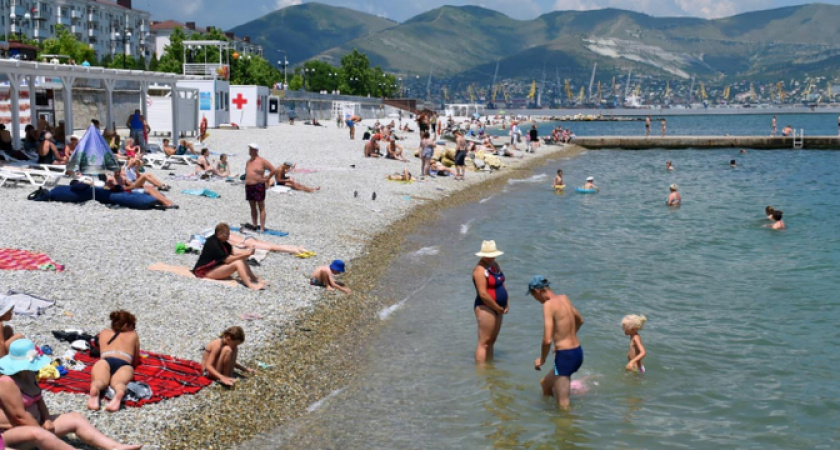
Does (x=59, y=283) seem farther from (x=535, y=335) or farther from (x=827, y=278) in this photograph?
(x=827, y=278)

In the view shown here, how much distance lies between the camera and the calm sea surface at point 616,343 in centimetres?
897

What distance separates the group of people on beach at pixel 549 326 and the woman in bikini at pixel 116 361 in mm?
3961

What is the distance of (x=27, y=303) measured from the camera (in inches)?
392

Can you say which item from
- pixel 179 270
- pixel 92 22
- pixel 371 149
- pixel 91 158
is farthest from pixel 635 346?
pixel 92 22

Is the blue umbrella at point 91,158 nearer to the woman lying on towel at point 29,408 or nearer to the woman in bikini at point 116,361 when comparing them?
the woman in bikini at point 116,361

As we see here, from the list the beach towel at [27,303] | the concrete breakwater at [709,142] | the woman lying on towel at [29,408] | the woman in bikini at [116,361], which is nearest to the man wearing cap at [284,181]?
the beach towel at [27,303]

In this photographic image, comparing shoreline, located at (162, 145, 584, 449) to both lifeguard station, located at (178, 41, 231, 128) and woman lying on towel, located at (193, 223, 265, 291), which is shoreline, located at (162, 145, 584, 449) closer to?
woman lying on towel, located at (193, 223, 265, 291)

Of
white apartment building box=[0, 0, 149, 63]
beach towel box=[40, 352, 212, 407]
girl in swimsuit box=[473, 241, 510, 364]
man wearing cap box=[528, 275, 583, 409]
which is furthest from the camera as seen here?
white apartment building box=[0, 0, 149, 63]

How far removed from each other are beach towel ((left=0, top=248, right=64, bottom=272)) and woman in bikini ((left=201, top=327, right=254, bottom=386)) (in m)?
4.18

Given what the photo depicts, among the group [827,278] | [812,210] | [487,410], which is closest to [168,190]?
[487,410]

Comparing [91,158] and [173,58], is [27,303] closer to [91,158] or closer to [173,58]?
[91,158]

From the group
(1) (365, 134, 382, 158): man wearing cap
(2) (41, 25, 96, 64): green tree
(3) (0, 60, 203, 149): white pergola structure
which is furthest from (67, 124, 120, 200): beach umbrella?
(2) (41, 25, 96, 64): green tree

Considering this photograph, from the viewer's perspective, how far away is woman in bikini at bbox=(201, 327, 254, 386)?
896cm

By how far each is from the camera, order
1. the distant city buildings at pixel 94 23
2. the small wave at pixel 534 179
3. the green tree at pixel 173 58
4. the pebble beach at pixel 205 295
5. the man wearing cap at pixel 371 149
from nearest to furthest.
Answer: the pebble beach at pixel 205 295 < the man wearing cap at pixel 371 149 < the small wave at pixel 534 179 < the green tree at pixel 173 58 < the distant city buildings at pixel 94 23
